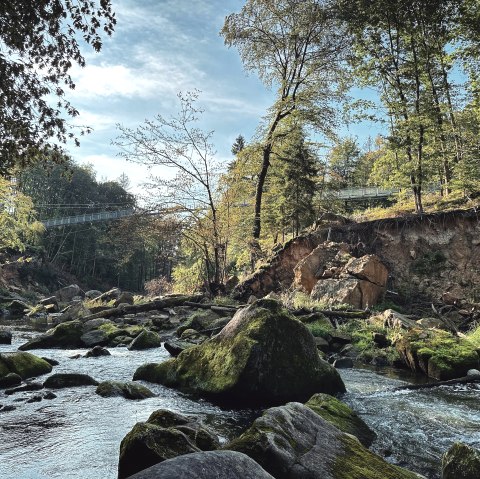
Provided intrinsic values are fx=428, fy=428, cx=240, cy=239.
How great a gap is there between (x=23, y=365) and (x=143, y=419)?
3.68 meters

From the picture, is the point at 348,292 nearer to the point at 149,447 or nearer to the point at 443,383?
the point at 443,383

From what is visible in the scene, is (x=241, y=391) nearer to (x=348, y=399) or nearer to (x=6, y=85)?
(x=348, y=399)

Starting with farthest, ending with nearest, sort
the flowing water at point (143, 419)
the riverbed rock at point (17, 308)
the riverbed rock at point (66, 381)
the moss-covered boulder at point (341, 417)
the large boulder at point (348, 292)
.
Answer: the riverbed rock at point (17, 308) < the large boulder at point (348, 292) < the riverbed rock at point (66, 381) < the moss-covered boulder at point (341, 417) < the flowing water at point (143, 419)

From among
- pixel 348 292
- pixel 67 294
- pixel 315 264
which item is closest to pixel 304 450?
pixel 348 292

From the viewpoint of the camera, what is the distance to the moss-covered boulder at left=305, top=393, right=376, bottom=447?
491cm

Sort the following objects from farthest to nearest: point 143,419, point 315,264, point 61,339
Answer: point 315,264 → point 61,339 → point 143,419

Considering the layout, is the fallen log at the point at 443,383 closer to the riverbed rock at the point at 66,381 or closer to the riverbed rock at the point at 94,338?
the riverbed rock at the point at 66,381

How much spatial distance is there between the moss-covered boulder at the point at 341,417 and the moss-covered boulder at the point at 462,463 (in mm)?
1393

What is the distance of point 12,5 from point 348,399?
299 inches

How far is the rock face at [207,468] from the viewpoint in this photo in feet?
7.47

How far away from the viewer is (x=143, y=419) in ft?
17.7

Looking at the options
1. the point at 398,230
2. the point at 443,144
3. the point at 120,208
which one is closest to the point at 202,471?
the point at 398,230

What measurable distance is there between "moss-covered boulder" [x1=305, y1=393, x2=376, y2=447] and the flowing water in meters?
0.16

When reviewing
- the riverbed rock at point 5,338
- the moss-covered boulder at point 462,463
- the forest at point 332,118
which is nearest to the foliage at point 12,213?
the forest at point 332,118
